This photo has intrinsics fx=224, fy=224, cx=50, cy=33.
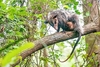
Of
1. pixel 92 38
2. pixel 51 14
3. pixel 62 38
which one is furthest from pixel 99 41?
pixel 62 38

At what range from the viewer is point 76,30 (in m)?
2.77

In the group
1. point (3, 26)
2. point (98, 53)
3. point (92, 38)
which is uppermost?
point (3, 26)

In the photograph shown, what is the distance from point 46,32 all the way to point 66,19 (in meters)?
0.66

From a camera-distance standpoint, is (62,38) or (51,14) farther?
(51,14)

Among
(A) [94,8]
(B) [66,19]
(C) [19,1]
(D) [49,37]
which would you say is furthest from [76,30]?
(A) [94,8]

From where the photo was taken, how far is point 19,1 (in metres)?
2.90

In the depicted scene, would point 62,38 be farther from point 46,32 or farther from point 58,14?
point 46,32

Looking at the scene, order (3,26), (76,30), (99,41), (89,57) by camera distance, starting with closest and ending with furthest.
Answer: (3,26) < (76,30) < (89,57) < (99,41)

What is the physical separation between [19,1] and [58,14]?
57cm

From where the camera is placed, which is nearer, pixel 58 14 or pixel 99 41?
pixel 58 14

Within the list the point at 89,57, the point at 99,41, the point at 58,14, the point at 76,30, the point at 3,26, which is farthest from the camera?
the point at 99,41

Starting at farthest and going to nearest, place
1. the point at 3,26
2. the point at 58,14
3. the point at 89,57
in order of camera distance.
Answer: the point at 89,57, the point at 58,14, the point at 3,26

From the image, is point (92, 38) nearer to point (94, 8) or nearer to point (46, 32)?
point (94, 8)

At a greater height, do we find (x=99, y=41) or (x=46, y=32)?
(x=46, y=32)
